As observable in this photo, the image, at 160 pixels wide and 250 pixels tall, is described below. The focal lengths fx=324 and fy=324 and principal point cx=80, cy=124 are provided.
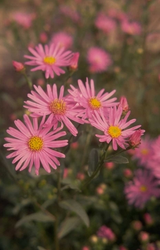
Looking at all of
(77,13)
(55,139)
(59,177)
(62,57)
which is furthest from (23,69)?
(77,13)

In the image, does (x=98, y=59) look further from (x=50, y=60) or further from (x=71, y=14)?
(x=50, y=60)

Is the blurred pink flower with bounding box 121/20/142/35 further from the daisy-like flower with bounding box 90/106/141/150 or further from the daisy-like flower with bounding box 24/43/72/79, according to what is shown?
the daisy-like flower with bounding box 90/106/141/150

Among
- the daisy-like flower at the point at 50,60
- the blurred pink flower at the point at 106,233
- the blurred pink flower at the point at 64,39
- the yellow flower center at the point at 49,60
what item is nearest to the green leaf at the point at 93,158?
the daisy-like flower at the point at 50,60

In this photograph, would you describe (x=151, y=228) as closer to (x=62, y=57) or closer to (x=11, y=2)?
(x=62, y=57)

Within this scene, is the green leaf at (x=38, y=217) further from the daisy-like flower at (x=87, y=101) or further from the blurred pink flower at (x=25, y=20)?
the blurred pink flower at (x=25, y=20)

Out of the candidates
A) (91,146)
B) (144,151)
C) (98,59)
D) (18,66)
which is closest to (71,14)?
(98,59)

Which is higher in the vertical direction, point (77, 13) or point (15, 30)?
point (77, 13)
